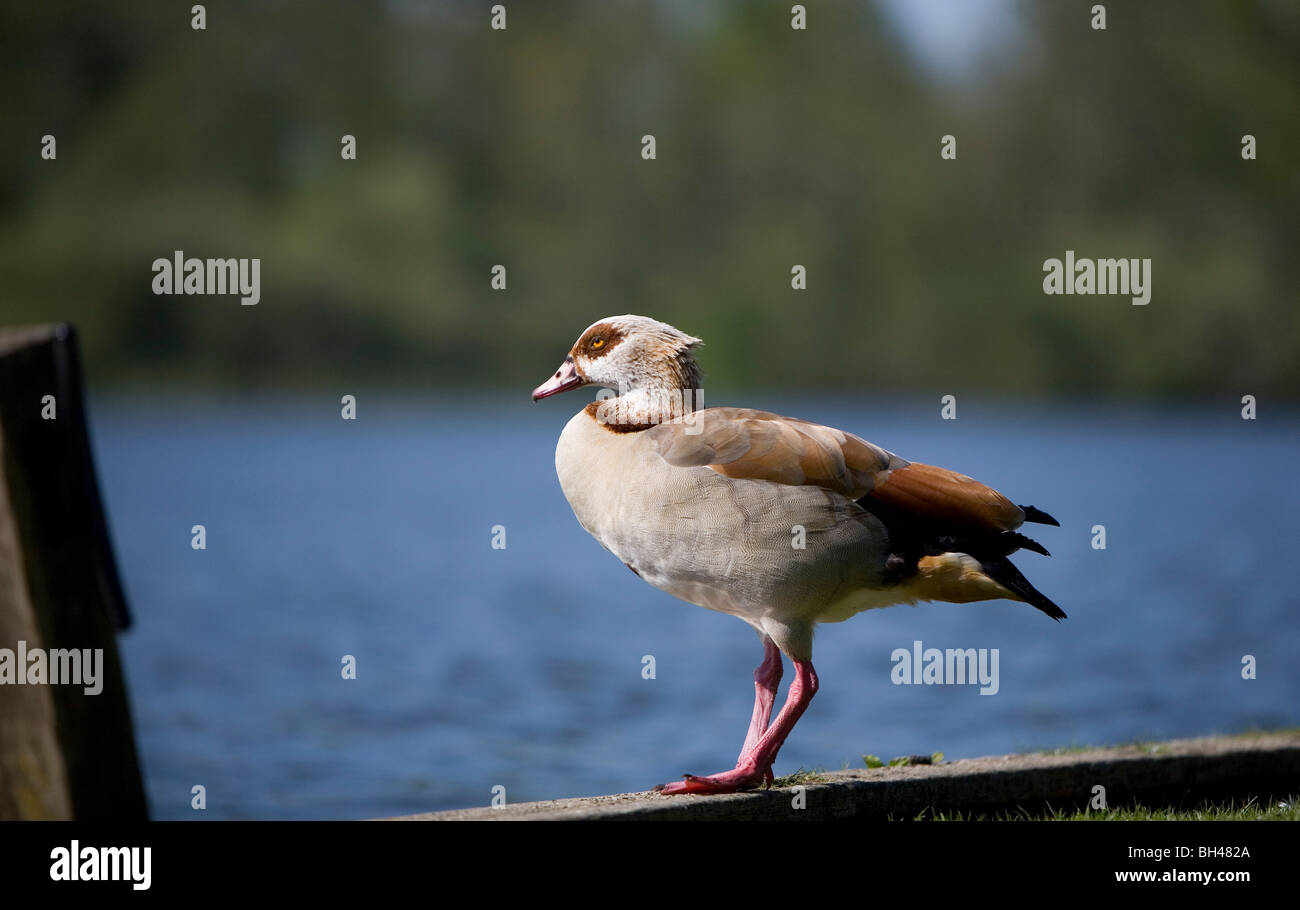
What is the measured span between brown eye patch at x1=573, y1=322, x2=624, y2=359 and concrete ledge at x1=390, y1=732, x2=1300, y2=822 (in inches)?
65.8

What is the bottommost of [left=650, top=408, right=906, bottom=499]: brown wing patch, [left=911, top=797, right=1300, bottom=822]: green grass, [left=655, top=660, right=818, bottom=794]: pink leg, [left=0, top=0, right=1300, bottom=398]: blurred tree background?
[left=911, top=797, right=1300, bottom=822]: green grass

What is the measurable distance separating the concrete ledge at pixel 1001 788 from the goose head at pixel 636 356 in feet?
5.02

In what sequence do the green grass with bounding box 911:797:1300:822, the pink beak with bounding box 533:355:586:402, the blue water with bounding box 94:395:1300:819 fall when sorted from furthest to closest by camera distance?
the blue water with bounding box 94:395:1300:819
the green grass with bounding box 911:797:1300:822
the pink beak with bounding box 533:355:586:402

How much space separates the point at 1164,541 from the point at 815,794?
31.7 metres

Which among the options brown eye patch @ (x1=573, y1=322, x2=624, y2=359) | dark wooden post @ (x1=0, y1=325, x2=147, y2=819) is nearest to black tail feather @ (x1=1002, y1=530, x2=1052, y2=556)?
brown eye patch @ (x1=573, y1=322, x2=624, y2=359)

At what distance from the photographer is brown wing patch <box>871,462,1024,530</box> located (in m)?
5.40

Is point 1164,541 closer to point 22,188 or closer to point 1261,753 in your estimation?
point 1261,753

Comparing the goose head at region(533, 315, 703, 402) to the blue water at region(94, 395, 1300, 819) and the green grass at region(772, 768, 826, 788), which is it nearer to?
the green grass at region(772, 768, 826, 788)

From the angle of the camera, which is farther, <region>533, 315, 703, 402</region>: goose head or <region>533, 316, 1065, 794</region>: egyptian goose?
<region>533, 315, 703, 402</region>: goose head

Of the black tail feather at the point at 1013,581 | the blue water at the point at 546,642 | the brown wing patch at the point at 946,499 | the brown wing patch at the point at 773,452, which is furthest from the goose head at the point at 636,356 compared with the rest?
the blue water at the point at 546,642

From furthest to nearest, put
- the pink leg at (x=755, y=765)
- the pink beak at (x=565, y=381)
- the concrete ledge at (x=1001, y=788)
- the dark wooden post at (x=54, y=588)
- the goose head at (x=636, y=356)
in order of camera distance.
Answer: the dark wooden post at (x=54, y=588) < the pink beak at (x=565, y=381) < the goose head at (x=636, y=356) < the pink leg at (x=755, y=765) < the concrete ledge at (x=1001, y=788)

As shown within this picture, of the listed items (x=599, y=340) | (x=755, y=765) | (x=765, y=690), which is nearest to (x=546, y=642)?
(x=765, y=690)

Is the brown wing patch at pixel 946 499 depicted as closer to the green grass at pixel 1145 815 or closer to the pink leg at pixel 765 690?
the pink leg at pixel 765 690

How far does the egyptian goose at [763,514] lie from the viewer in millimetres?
5266
